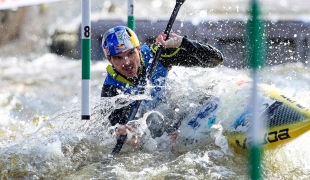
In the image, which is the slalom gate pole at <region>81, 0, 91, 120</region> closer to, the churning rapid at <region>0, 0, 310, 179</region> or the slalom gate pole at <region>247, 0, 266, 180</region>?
the churning rapid at <region>0, 0, 310, 179</region>

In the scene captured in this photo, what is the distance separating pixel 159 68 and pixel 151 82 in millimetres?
150

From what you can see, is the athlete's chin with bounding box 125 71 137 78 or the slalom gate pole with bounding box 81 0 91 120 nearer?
the slalom gate pole with bounding box 81 0 91 120

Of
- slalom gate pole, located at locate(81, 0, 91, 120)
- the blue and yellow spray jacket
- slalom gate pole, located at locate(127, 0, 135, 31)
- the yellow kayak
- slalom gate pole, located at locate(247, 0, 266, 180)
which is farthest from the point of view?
slalom gate pole, located at locate(127, 0, 135, 31)

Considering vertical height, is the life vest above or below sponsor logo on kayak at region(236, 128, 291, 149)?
above

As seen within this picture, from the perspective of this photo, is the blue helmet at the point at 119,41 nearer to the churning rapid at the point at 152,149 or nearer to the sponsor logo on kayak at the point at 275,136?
the churning rapid at the point at 152,149

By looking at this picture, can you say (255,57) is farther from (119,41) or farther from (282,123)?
(119,41)

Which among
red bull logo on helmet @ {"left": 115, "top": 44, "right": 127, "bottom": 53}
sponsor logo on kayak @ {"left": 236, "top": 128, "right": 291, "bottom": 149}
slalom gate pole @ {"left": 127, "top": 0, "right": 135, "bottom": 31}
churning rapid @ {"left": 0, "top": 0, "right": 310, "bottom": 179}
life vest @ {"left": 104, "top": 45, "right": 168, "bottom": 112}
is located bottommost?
churning rapid @ {"left": 0, "top": 0, "right": 310, "bottom": 179}

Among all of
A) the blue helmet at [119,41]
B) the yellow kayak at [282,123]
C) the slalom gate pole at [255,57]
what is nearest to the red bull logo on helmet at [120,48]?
the blue helmet at [119,41]

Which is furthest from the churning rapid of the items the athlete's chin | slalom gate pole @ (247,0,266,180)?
slalom gate pole @ (247,0,266,180)

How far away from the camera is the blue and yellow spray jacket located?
452 cm

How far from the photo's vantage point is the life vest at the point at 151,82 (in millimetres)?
4527

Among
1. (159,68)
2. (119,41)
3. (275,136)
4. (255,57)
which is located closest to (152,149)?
(159,68)

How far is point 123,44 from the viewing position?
4.40 m

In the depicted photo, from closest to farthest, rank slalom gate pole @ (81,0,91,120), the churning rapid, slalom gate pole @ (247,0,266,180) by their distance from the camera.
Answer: slalom gate pole @ (247,0,266,180)
the churning rapid
slalom gate pole @ (81,0,91,120)
